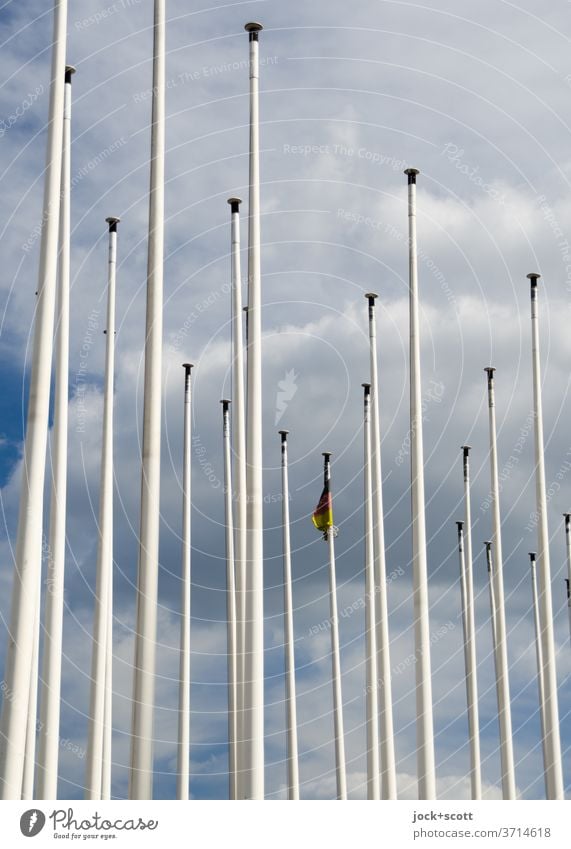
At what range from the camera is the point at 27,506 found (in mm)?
21859

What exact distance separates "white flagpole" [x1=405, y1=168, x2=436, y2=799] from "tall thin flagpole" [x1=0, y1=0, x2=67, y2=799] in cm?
1173

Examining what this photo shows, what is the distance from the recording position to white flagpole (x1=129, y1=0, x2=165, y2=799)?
69.2 ft

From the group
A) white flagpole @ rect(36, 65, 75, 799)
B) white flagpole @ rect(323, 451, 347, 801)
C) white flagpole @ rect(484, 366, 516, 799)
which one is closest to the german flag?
white flagpole @ rect(323, 451, 347, 801)

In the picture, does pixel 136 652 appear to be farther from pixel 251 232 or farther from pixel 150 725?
pixel 251 232

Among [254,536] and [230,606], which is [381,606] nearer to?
[230,606]

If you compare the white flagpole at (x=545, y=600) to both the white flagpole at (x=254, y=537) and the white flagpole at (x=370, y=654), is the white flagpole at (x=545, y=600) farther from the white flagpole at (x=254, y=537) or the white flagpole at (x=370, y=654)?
the white flagpole at (x=254, y=537)

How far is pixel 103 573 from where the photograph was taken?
118 ft

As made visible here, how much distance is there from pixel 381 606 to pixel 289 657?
29.5 ft

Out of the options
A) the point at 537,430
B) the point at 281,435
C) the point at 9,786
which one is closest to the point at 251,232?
the point at 9,786

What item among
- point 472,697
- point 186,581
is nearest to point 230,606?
point 186,581

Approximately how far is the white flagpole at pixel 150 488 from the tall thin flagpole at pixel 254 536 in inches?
146
